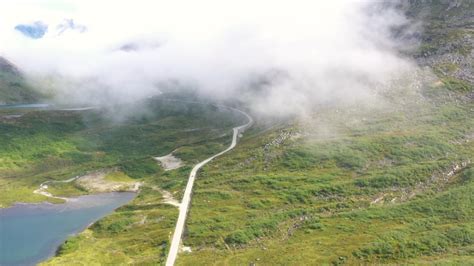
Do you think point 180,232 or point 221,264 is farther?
point 180,232

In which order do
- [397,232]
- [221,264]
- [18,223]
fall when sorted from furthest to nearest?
[18,223]
[397,232]
[221,264]

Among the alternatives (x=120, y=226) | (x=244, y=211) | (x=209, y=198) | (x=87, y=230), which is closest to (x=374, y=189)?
(x=244, y=211)

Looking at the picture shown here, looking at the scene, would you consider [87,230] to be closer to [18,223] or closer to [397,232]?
[18,223]

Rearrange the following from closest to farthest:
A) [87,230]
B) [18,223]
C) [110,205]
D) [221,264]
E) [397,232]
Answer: [221,264]
[397,232]
[87,230]
[18,223]
[110,205]

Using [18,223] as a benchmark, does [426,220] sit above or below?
below

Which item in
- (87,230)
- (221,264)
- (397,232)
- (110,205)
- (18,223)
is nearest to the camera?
(221,264)

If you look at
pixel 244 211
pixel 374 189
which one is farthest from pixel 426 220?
pixel 244 211
